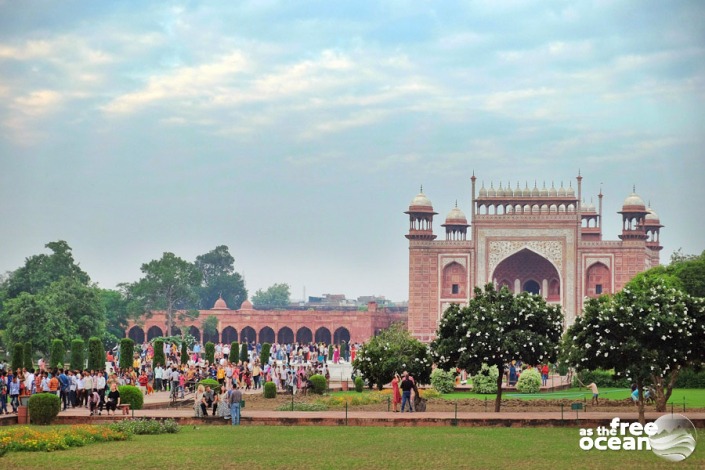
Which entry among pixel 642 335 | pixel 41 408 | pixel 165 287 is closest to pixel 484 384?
pixel 642 335

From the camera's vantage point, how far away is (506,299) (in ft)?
80.3

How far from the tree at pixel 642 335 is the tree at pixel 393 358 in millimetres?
4831

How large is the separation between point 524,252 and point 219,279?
44.7m

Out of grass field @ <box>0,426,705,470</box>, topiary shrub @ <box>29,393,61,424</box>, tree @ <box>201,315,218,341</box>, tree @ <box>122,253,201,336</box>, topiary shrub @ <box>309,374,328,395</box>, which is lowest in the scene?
grass field @ <box>0,426,705,470</box>

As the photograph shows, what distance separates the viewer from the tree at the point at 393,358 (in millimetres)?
25531

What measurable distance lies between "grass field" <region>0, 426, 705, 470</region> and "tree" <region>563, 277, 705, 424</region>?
2.04m

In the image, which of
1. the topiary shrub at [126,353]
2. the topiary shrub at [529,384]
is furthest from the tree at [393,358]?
the topiary shrub at [126,353]

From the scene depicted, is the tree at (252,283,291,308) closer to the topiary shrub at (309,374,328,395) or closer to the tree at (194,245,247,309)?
the tree at (194,245,247,309)

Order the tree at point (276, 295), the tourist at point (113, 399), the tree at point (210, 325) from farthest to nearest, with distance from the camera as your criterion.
Answer: the tree at point (276, 295) → the tree at point (210, 325) → the tourist at point (113, 399)

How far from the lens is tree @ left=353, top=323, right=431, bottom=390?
2553 centimetres

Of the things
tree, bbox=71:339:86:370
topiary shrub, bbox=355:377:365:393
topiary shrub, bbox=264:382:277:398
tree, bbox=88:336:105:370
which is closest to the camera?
topiary shrub, bbox=264:382:277:398

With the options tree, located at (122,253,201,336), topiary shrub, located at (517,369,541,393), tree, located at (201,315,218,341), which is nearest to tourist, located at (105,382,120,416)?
topiary shrub, located at (517,369,541,393)

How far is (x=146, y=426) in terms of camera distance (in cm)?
1900

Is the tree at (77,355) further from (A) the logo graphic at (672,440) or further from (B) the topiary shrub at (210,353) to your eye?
(A) the logo graphic at (672,440)
